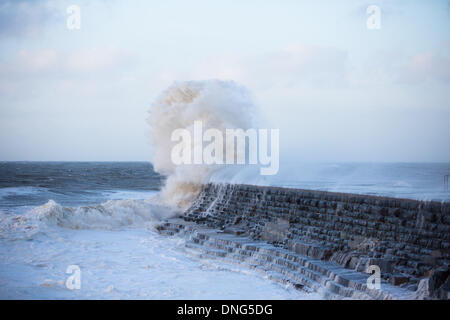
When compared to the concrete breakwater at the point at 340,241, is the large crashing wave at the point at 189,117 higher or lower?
higher

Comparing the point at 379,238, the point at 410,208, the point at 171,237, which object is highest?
the point at 410,208

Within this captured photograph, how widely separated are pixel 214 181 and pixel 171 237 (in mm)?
3264

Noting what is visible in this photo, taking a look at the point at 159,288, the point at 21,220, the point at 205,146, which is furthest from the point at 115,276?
the point at 205,146

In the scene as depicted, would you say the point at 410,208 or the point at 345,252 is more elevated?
the point at 410,208

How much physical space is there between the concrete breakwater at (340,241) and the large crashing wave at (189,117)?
186 inches

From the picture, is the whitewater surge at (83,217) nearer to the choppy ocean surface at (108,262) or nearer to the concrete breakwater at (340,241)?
the choppy ocean surface at (108,262)

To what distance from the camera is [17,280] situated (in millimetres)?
7375

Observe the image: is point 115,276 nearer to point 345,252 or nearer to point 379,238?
point 345,252

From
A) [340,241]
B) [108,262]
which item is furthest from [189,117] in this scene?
[340,241]

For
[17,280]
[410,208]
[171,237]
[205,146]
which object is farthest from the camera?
[205,146]

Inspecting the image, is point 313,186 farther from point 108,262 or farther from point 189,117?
point 108,262

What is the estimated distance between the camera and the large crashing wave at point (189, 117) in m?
16.0

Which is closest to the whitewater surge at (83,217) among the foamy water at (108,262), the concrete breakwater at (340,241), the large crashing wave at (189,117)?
the foamy water at (108,262)
